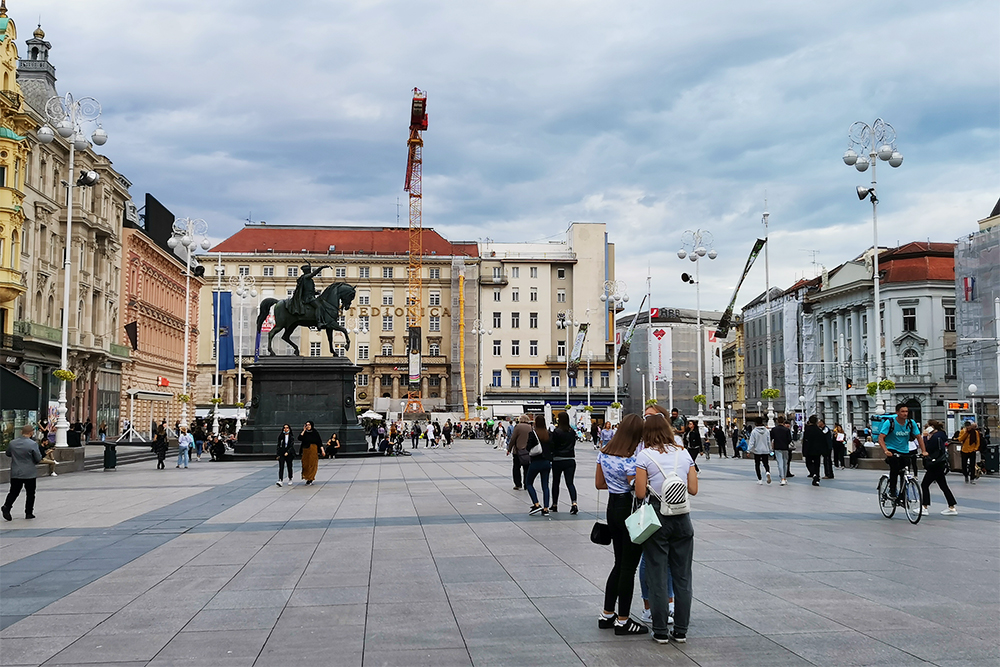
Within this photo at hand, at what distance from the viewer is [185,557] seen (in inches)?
411

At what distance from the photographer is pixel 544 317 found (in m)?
104

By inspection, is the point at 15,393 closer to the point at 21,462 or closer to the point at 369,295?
the point at 21,462

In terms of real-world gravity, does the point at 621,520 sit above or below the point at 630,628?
above

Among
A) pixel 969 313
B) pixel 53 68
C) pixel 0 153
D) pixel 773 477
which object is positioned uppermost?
pixel 53 68

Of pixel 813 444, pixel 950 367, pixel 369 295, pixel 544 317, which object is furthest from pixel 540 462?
pixel 369 295

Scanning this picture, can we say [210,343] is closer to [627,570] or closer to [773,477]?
[773,477]

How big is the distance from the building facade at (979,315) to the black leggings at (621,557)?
4986 centimetres

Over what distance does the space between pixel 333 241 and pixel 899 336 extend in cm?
6284

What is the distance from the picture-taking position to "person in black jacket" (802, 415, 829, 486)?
20.7 metres

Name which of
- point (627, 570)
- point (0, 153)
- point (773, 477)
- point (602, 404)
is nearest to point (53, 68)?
point (0, 153)

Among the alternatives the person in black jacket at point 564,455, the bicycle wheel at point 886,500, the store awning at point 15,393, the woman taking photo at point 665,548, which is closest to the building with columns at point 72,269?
the person in black jacket at point 564,455

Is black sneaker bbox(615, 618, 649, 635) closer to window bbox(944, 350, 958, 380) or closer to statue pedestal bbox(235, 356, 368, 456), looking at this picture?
statue pedestal bbox(235, 356, 368, 456)

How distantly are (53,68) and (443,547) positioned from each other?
53.0m

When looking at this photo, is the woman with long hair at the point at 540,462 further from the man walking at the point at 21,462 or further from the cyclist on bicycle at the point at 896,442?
the man walking at the point at 21,462
